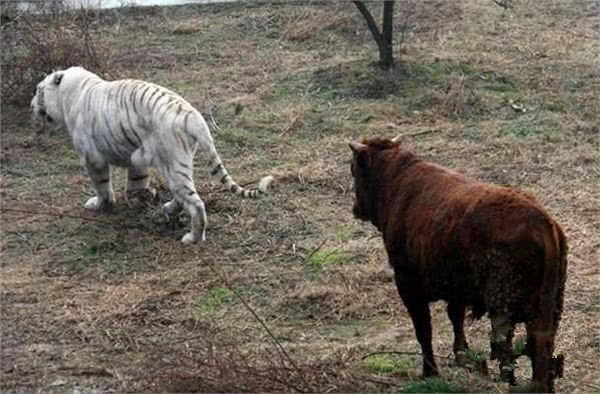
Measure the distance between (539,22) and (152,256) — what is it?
26.5 feet

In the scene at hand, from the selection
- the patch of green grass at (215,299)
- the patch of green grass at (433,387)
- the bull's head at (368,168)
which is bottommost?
the patch of green grass at (215,299)

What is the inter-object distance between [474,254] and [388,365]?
123 centimetres

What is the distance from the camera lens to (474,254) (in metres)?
4.77

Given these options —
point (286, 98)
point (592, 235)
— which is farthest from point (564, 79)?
point (592, 235)

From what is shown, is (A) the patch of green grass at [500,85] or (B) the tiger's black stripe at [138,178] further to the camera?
(A) the patch of green grass at [500,85]

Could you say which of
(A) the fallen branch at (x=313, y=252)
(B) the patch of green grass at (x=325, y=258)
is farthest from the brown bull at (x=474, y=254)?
(A) the fallen branch at (x=313, y=252)

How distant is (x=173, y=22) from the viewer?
14984mm

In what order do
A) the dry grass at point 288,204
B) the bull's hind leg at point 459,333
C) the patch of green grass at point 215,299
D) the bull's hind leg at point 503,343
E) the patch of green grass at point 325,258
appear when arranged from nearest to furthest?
the bull's hind leg at point 503,343
the bull's hind leg at point 459,333
the dry grass at point 288,204
the patch of green grass at point 215,299
the patch of green grass at point 325,258

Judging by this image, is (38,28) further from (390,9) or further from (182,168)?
(182,168)

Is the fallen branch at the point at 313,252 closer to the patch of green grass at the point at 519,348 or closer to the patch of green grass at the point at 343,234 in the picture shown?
the patch of green grass at the point at 343,234

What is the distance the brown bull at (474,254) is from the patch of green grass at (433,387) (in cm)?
21

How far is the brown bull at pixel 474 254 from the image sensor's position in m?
4.62

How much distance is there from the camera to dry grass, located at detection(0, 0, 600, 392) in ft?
19.9

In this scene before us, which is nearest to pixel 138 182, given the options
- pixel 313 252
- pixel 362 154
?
pixel 313 252
